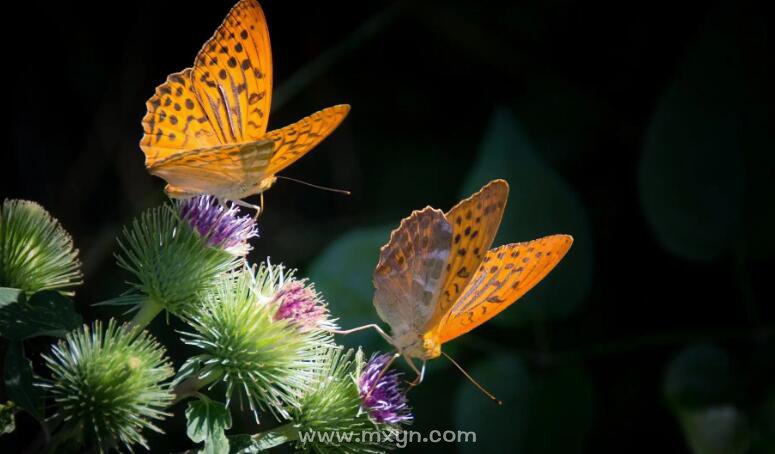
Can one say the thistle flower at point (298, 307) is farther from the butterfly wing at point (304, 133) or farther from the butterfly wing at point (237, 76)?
the butterfly wing at point (237, 76)

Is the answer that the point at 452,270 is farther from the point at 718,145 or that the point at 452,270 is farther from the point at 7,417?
the point at 718,145

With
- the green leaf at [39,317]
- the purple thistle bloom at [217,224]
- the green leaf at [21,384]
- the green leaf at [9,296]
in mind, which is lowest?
the green leaf at [21,384]

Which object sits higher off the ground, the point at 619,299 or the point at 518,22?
the point at 518,22

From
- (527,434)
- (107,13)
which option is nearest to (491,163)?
(527,434)

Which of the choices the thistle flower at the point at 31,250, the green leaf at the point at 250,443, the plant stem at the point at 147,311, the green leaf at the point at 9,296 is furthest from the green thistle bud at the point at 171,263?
the green leaf at the point at 250,443

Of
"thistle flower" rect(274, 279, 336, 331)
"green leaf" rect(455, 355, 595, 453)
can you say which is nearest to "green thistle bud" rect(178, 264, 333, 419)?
"thistle flower" rect(274, 279, 336, 331)

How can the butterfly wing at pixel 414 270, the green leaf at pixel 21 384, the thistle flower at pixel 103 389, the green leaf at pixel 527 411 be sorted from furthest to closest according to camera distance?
the green leaf at pixel 527 411, the butterfly wing at pixel 414 270, the thistle flower at pixel 103 389, the green leaf at pixel 21 384

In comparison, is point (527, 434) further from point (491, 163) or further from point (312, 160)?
point (312, 160)
